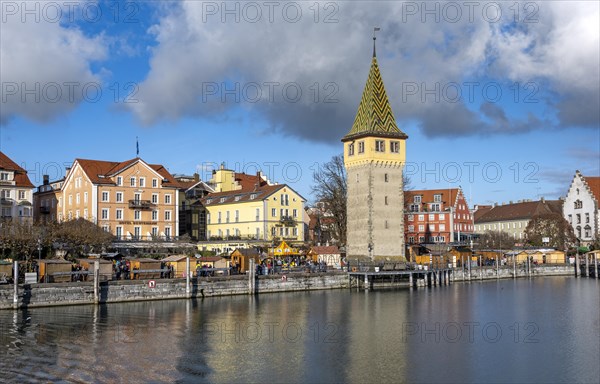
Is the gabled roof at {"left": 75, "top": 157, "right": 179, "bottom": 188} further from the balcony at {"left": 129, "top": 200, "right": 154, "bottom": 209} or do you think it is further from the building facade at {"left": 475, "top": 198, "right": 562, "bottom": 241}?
the building facade at {"left": 475, "top": 198, "right": 562, "bottom": 241}

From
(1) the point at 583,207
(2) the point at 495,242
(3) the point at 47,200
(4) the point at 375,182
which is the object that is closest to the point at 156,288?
(4) the point at 375,182

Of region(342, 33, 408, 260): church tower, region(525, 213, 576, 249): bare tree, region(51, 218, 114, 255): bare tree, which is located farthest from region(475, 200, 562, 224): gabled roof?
region(51, 218, 114, 255): bare tree

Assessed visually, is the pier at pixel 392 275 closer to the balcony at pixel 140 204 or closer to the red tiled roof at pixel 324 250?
the red tiled roof at pixel 324 250

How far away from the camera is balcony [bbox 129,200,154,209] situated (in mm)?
77000

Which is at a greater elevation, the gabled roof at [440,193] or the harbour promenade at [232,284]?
the gabled roof at [440,193]

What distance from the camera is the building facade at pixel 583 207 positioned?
344 ft

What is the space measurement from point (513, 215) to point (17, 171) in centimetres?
8920

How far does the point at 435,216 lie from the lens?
111625 mm

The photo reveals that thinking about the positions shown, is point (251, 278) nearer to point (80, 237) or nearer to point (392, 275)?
point (80, 237)

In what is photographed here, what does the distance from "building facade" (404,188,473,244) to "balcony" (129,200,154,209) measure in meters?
46.2

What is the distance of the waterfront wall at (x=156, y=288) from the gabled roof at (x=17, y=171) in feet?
108

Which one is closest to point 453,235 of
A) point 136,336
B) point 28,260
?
point 28,260

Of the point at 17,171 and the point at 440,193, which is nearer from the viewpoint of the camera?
the point at 17,171

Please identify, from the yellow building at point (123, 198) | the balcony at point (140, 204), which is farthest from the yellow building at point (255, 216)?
the balcony at point (140, 204)
